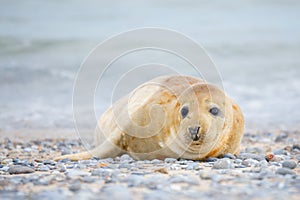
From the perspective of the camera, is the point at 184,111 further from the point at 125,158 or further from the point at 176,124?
the point at 125,158

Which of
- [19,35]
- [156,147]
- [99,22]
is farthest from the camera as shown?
[99,22]

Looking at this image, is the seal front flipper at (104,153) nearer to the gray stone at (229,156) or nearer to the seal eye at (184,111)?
the seal eye at (184,111)

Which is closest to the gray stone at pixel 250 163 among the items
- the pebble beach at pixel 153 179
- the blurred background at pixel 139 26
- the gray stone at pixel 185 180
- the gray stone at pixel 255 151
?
the pebble beach at pixel 153 179

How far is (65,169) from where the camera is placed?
402cm

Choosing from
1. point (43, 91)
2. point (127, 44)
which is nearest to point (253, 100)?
point (43, 91)

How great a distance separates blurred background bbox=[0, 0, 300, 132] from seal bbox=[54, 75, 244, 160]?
422cm

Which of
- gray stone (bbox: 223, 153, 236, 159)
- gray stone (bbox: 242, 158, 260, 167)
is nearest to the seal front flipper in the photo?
gray stone (bbox: 223, 153, 236, 159)

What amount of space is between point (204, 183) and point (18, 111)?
24.8 ft

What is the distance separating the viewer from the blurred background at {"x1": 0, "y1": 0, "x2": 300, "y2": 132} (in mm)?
10852

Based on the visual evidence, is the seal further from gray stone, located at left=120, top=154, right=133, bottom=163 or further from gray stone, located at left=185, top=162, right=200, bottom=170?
gray stone, located at left=185, top=162, right=200, bottom=170

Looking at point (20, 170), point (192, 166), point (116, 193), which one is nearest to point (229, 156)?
point (192, 166)

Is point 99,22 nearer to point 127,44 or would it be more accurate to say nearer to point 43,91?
point 127,44

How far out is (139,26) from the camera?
19016 mm

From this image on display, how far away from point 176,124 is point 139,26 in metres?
14.8
